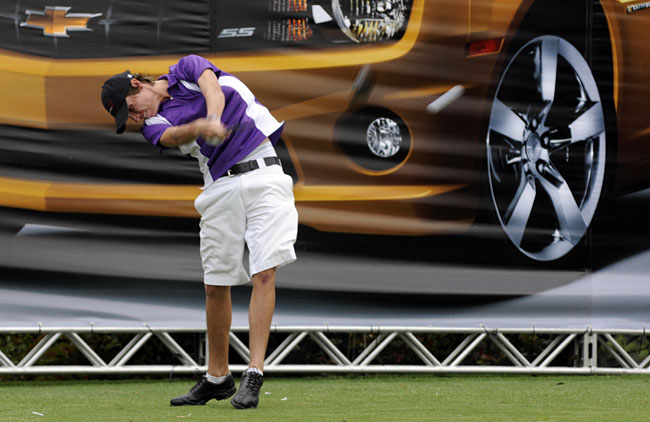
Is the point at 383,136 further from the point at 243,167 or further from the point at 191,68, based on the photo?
the point at 191,68

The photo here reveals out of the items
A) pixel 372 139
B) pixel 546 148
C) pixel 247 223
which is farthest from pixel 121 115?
pixel 546 148

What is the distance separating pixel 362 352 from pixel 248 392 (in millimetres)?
2043

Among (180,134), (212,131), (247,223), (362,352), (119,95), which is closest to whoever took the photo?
(212,131)

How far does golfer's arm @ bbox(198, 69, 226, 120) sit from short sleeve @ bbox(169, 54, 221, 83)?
0.09 ft

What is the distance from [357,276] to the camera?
4648mm

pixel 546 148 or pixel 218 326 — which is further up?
pixel 546 148

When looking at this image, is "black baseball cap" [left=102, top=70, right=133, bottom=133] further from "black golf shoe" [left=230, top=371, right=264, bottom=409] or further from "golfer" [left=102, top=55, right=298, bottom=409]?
"black golf shoe" [left=230, top=371, right=264, bottom=409]

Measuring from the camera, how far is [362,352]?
504 cm

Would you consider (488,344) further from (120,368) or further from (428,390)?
(120,368)

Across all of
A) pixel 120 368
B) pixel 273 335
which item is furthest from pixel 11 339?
pixel 273 335

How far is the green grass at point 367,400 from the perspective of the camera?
2.96 m

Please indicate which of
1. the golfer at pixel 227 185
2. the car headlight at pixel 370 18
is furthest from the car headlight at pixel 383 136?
the golfer at pixel 227 185

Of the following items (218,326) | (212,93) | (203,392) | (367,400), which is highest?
(212,93)

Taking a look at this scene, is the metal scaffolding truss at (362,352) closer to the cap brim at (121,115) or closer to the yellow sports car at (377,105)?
the yellow sports car at (377,105)
